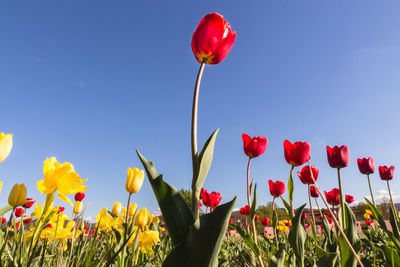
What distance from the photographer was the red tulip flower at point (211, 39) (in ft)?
3.63

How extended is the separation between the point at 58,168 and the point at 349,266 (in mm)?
1429

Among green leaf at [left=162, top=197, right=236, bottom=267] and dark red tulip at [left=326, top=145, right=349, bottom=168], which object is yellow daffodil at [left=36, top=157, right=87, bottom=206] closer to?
green leaf at [left=162, top=197, right=236, bottom=267]

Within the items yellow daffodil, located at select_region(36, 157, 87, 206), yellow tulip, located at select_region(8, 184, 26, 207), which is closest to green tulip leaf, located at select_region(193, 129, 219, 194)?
yellow daffodil, located at select_region(36, 157, 87, 206)

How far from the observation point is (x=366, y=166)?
8.68 ft

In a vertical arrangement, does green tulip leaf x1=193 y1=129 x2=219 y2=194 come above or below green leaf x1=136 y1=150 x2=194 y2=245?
above

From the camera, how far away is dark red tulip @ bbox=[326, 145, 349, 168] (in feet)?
5.95

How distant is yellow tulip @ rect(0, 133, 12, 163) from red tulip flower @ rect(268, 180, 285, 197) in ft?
8.30

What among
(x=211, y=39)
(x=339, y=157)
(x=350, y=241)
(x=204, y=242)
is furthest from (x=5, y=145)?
(x=339, y=157)

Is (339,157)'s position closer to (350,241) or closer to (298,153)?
(298,153)

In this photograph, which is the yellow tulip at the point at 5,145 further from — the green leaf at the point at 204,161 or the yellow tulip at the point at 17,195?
the green leaf at the point at 204,161

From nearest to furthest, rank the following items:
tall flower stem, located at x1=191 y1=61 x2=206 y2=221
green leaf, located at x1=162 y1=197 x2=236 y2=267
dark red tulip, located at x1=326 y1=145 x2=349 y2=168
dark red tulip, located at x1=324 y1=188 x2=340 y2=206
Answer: green leaf, located at x1=162 y1=197 x2=236 y2=267 → tall flower stem, located at x1=191 y1=61 x2=206 y2=221 → dark red tulip, located at x1=326 y1=145 x2=349 y2=168 → dark red tulip, located at x1=324 y1=188 x2=340 y2=206

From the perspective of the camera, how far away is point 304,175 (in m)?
2.43

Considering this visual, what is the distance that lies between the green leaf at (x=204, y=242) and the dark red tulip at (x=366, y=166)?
97.8 inches

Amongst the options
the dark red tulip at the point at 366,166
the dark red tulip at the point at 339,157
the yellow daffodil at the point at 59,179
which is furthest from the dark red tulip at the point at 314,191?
the yellow daffodil at the point at 59,179
